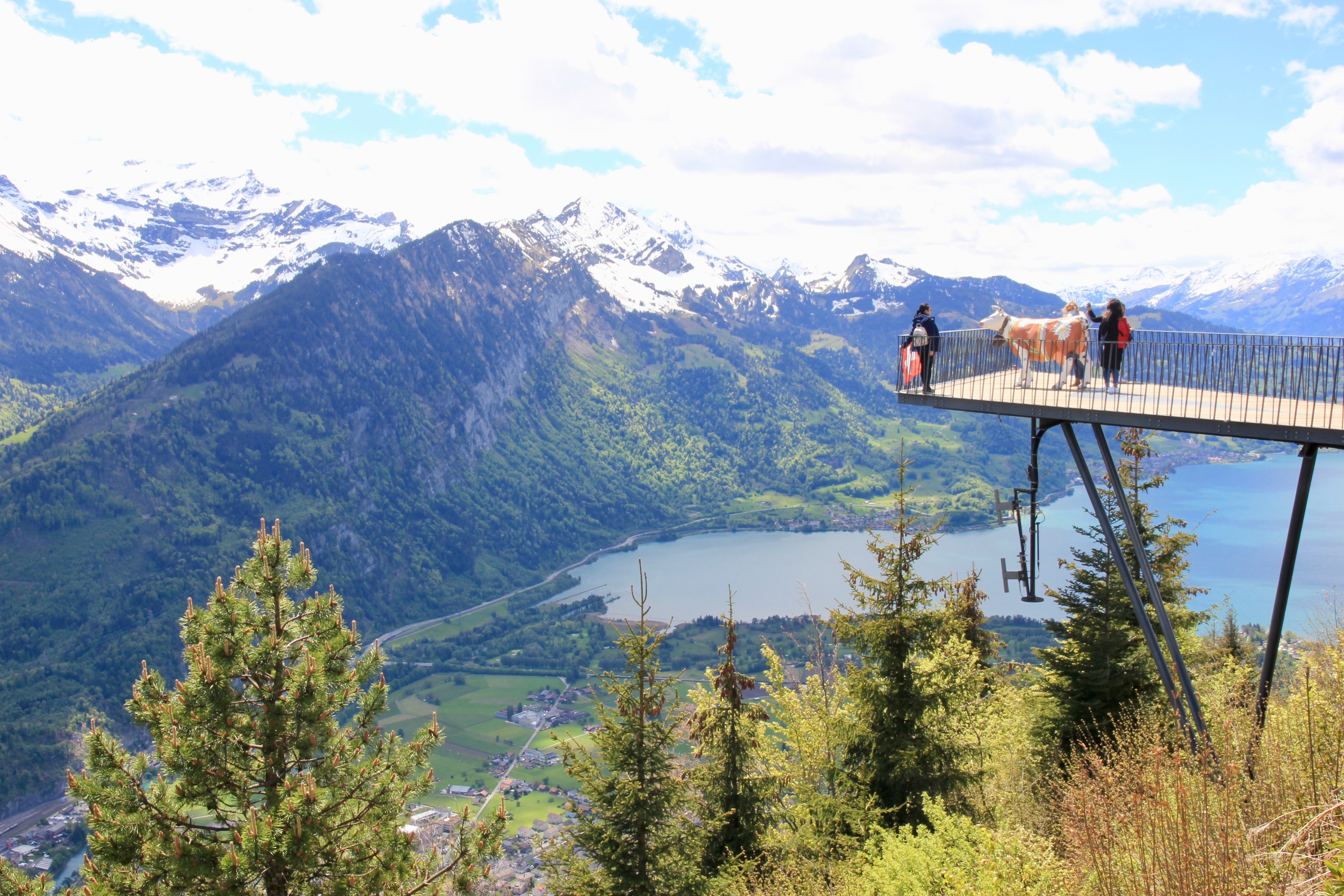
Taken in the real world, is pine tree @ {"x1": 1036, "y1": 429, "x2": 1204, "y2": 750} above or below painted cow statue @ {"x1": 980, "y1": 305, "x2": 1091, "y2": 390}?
below

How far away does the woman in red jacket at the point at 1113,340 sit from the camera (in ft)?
39.3

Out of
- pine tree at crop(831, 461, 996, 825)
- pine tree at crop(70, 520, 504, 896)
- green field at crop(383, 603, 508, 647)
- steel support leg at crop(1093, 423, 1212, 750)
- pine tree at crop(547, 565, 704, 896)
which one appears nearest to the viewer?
pine tree at crop(70, 520, 504, 896)

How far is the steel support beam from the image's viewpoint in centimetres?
989

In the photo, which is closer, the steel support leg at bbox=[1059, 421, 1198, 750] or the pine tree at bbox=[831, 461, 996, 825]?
the steel support leg at bbox=[1059, 421, 1198, 750]

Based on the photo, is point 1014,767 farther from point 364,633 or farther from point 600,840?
point 364,633

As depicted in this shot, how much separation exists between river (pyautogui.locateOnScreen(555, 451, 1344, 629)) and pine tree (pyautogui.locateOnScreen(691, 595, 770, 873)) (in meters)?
82.8

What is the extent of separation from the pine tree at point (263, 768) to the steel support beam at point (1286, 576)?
36.1ft

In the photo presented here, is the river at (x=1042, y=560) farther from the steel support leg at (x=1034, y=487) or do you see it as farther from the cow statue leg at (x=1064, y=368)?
the cow statue leg at (x=1064, y=368)

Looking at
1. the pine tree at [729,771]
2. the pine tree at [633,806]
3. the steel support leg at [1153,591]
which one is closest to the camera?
→ the steel support leg at [1153,591]

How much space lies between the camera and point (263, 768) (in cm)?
1087

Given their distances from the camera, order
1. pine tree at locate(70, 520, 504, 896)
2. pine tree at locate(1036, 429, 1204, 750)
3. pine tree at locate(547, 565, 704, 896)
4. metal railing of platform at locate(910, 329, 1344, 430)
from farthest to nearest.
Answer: pine tree at locate(1036, 429, 1204, 750) < pine tree at locate(547, 565, 704, 896) < metal railing of platform at locate(910, 329, 1344, 430) < pine tree at locate(70, 520, 504, 896)

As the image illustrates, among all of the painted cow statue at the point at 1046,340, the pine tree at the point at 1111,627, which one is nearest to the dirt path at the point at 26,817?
the pine tree at the point at 1111,627

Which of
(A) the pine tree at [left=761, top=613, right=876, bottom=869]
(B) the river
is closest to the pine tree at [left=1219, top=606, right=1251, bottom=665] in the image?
(A) the pine tree at [left=761, top=613, right=876, bottom=869]

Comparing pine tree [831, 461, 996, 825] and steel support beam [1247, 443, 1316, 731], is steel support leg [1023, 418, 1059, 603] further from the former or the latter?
steel support beam [1247, 443, 1316, 731]
